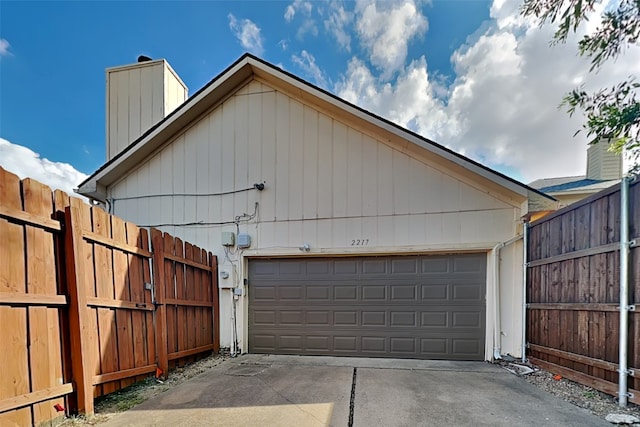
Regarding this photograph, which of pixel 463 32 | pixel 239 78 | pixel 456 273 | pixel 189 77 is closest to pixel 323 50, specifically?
pixel 239 78

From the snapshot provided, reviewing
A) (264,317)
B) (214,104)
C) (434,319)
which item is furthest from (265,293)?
(214,104)

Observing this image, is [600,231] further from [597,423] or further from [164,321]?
[164,321]

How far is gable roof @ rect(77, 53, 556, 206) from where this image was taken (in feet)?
16.6

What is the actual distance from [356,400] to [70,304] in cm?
306

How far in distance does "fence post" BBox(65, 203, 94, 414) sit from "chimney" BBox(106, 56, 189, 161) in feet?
18.4

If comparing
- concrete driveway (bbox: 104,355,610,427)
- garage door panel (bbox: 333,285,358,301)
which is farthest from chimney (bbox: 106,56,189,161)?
concrete driveway (bbox: 104,355,610,427)

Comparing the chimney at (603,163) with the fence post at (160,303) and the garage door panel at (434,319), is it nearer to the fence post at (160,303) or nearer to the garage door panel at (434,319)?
the garage door panel at (434,319)

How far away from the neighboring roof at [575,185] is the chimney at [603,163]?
0.80 feet

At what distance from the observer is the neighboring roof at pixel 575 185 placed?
7309 millimetres

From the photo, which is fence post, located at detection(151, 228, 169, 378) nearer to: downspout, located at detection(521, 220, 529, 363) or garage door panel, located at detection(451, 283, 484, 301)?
garage door panel, located at detection(451, 283, 484, 301)

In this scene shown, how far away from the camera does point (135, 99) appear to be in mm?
7551

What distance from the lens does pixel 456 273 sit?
515cm

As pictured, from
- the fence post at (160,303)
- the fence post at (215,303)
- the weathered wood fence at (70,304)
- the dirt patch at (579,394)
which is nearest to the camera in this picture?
the weathered wood fence at (70,304)

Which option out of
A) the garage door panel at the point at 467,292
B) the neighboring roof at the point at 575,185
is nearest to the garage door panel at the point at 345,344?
the garage door panel at the point at 467,292
